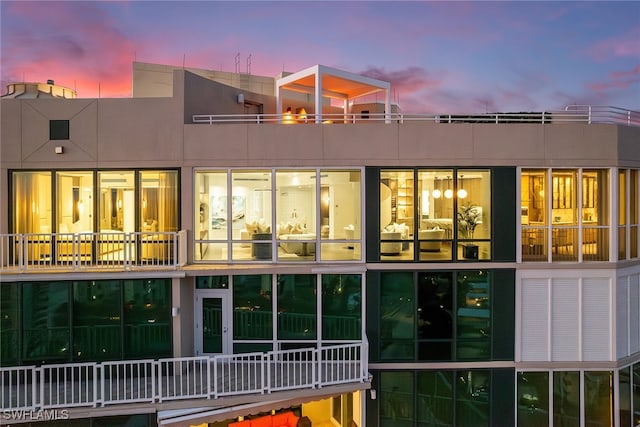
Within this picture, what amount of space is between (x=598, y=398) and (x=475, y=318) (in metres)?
3.55

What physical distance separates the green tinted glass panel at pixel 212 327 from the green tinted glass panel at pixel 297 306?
145cm

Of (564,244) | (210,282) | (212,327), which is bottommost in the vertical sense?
(212,327)

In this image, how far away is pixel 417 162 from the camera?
11.1 meters

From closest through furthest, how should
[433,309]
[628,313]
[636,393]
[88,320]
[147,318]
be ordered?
[88,320]
[147,318]
[433,309]
[628,313]
[636,393]

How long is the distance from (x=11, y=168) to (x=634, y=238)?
50.7ft

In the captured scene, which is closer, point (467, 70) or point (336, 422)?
point (336, 422)

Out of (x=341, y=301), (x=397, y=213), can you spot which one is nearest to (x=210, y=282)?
(x=341, y=301)

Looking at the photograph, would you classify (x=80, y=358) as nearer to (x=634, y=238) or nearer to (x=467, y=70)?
(x=634, y=238)

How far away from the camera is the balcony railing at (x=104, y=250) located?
1075 centimetres

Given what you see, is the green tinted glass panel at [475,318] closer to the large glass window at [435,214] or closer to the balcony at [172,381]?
the large glass window at [435,214]

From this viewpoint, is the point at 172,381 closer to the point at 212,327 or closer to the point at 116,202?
the point at 212,327

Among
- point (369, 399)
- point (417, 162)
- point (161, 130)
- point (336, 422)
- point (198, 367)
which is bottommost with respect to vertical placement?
point (336, 422)

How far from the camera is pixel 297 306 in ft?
36.6

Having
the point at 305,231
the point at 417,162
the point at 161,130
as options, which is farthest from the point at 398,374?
the point at 161,130
